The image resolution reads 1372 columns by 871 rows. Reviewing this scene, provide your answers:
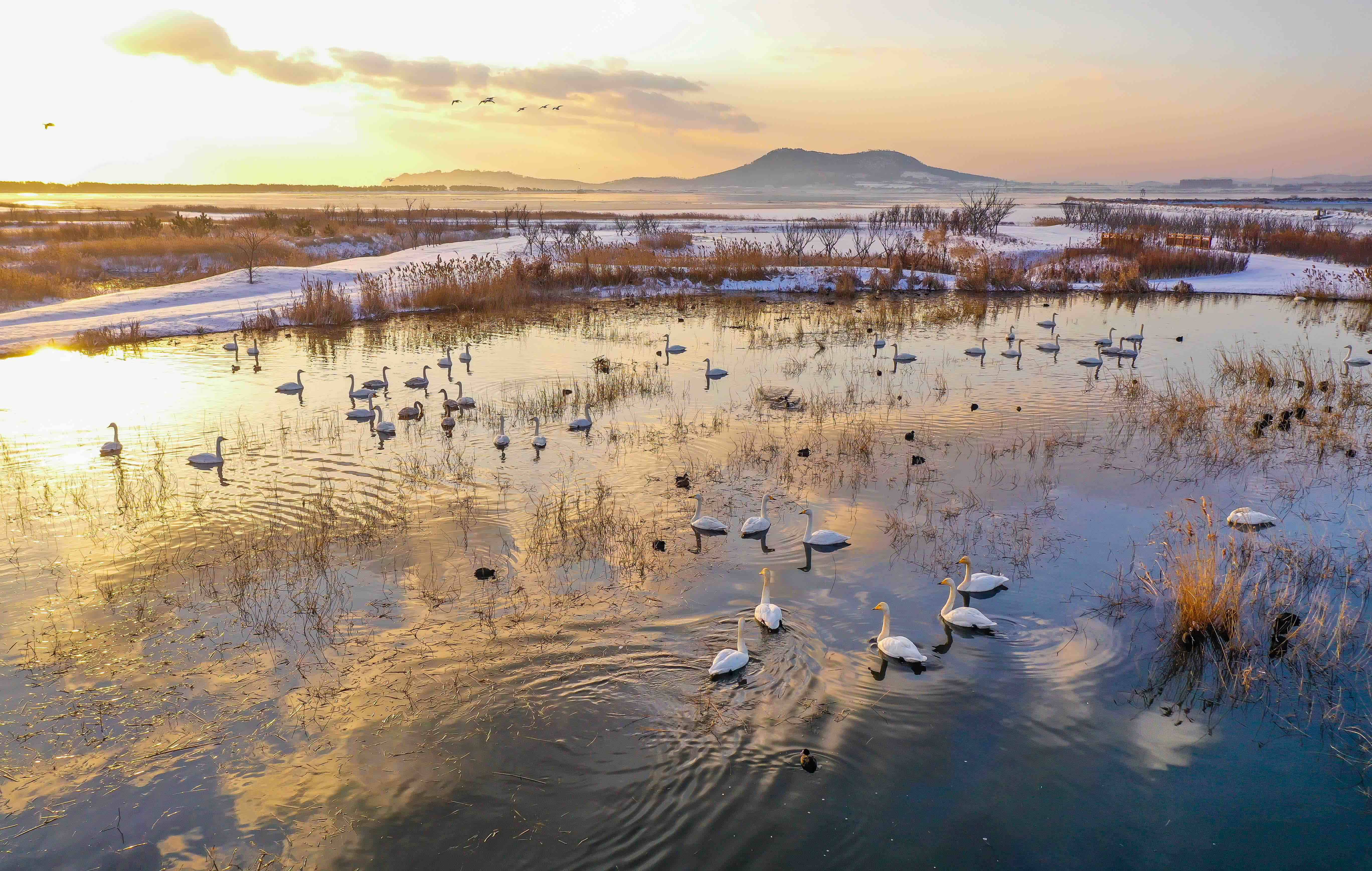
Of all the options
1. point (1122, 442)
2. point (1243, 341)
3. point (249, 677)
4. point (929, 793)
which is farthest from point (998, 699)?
point (1243, 341)

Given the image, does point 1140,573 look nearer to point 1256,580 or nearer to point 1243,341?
point 1256,580

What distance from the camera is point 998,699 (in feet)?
24.1

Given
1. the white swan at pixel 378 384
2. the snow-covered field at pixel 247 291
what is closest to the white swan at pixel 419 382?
the white swan at pixel 378 384

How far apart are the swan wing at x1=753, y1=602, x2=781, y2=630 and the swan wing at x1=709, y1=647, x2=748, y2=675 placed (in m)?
0.67

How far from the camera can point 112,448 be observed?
1323 centimetres

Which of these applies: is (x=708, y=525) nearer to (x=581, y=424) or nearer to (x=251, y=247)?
(x=581, y=424)

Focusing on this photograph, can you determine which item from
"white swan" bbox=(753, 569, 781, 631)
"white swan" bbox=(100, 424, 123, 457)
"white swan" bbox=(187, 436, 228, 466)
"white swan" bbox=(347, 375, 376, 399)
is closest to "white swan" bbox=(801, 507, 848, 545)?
"white swan" bbox=(753, 569, 781, 631)

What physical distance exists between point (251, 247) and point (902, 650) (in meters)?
37.6

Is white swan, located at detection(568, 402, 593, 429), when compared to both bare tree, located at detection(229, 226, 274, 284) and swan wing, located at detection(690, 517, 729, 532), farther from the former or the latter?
bare tree, located at detection(229, 226, 274, 284)

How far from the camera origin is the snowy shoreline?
81.1 ft

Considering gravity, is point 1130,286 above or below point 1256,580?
above

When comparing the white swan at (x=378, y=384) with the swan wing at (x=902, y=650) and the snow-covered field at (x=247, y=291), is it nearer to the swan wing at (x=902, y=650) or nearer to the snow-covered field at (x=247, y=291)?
the snow-covered field at (x=247, y=291)

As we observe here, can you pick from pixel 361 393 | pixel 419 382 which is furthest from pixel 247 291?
pixel 361 393

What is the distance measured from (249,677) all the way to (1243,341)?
83.2 feet
